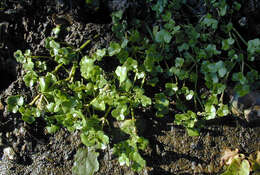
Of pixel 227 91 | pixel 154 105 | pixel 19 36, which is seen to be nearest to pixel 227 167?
pixel 227 91

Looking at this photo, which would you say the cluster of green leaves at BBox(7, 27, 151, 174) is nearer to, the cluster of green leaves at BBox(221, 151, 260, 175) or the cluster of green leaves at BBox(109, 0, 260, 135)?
the cluster of green leaves at BBox(109, 0, 260, 135)

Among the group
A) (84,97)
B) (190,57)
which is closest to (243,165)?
(190,57)

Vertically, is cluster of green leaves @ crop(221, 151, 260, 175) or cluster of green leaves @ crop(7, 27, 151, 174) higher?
cluster of green leaves @ crop(7, 27, 151, 174)

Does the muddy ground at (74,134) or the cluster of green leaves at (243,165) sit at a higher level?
the muddy ground at (74,134)

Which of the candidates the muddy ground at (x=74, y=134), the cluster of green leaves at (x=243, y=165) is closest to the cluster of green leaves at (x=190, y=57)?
the muddy ground at (x=74, y=134)

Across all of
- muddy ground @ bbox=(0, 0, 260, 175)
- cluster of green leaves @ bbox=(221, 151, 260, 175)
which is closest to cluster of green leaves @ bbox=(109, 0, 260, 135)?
→ muddy ground @ bbox=(0, 0, 260, 175)

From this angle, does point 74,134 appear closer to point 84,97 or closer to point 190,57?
point 84,97

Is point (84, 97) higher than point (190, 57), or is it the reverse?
point (190, 57)

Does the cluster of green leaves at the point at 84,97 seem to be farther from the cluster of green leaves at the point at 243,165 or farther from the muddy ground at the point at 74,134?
the cluster of green leaves at the point at 243,165
